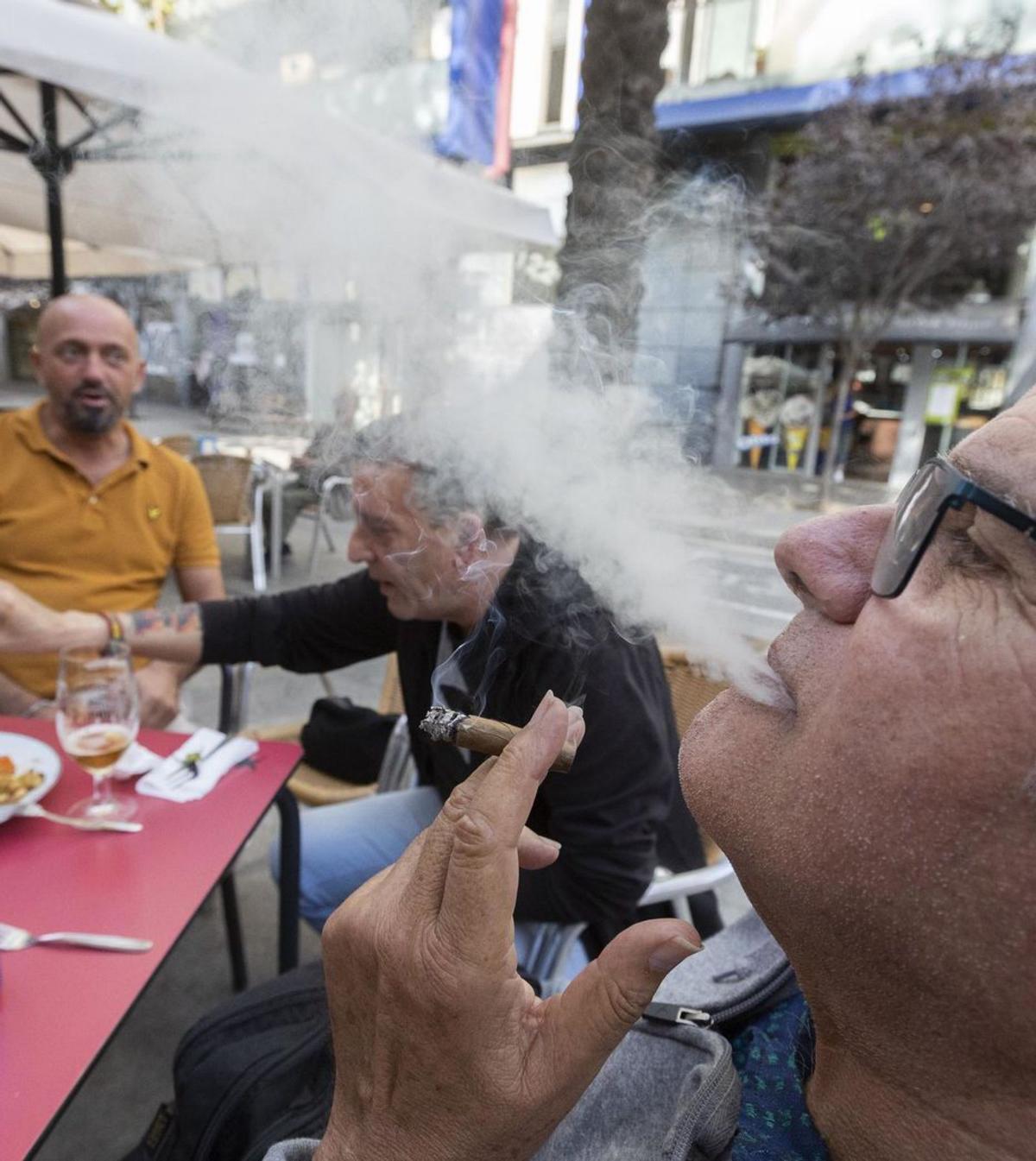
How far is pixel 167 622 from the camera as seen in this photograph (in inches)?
107

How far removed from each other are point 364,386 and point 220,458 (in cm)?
373

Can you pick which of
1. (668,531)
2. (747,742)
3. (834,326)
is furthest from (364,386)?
(834,326)

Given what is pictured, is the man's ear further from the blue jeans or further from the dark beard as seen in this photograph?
the dark beard

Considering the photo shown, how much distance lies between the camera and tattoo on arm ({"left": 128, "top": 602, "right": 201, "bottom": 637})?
2.68 metres

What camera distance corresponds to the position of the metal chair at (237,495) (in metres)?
5.65

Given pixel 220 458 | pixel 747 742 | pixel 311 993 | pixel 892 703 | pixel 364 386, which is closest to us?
pixel 892 703

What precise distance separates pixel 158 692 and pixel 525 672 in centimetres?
204

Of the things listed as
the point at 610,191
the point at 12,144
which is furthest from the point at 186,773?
the point at 12,144

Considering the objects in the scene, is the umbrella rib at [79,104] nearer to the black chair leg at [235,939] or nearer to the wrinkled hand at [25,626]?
the wrinkled hand at [25,626]

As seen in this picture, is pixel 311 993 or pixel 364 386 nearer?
pixel 311 993

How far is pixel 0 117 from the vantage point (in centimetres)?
405

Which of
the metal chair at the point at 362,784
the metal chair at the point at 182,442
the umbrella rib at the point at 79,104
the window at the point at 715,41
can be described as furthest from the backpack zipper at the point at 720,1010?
the window at the point at 715,41

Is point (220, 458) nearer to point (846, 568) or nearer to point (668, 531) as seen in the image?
point (668, 531)

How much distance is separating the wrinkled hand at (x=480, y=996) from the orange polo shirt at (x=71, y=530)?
263cm
